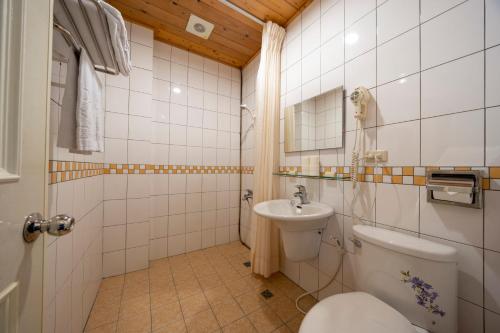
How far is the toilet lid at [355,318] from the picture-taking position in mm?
641

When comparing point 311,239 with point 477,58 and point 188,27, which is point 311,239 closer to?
point 477,58

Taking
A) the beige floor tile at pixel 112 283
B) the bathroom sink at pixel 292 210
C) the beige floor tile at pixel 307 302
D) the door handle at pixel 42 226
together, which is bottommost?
the beige floor tile at pixel 112 283

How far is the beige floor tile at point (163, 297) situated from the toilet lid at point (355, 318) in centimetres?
111

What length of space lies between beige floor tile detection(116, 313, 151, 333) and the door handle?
3.57 feet

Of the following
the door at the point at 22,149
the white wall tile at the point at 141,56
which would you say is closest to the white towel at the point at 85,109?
the door at the point at 22,149

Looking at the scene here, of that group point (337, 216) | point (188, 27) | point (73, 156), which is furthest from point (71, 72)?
point (337, 216)

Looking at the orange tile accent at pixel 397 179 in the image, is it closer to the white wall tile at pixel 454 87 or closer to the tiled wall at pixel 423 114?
the tiled wall at pixel 423 114

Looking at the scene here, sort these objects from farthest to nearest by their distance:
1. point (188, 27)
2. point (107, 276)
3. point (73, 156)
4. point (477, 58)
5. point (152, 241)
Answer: point (152, 241) < point (188, 27) < point (107, 276) < point (73, 156) < point (477, 58)

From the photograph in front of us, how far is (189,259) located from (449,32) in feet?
8.16

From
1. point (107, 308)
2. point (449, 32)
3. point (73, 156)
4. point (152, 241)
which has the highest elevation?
point (449, 32)

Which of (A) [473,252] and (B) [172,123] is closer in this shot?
(A) [473,252]

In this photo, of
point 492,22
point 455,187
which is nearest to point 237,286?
point 455,187

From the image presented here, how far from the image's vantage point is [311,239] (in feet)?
4.00

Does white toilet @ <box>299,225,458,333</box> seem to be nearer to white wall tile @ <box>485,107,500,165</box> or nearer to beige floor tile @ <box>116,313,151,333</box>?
white wall tile @ <box>485,107,500,165</box>
